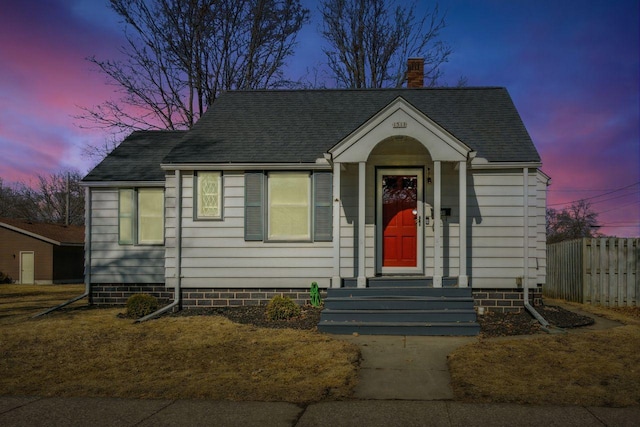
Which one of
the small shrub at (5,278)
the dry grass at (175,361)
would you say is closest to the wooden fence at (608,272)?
the dry grass at (175,361)

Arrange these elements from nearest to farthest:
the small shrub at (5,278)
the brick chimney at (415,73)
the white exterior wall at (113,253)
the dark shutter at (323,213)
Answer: the dark shutter at (323,213) < the white exterior wall at (113,253) < the brick chimney at (415,73) < the small shrub at (5,278)

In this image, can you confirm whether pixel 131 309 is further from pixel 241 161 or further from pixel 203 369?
pixel 203 369

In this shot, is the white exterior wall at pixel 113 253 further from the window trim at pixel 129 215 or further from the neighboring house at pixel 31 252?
the neighboring house at pixel 31 252

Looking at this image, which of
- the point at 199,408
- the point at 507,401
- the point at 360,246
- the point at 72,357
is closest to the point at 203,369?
the point at 199,408

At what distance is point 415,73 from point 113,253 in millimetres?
9329

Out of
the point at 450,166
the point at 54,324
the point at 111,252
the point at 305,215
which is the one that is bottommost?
the point at 54,324

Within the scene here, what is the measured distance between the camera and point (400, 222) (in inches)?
436

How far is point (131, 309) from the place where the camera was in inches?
412

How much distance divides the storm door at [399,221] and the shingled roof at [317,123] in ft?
4.47

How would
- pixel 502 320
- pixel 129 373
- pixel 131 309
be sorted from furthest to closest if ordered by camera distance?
pixel 131 309 < pixel 502 320 < pixel 129 373

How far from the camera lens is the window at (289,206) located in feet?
36.3

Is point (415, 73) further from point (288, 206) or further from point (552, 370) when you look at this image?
point (552, 370)

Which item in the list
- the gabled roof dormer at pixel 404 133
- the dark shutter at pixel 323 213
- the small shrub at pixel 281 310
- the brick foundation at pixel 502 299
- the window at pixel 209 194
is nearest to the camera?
the small shrub at pixel 281 310

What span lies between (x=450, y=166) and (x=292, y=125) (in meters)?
3.92
